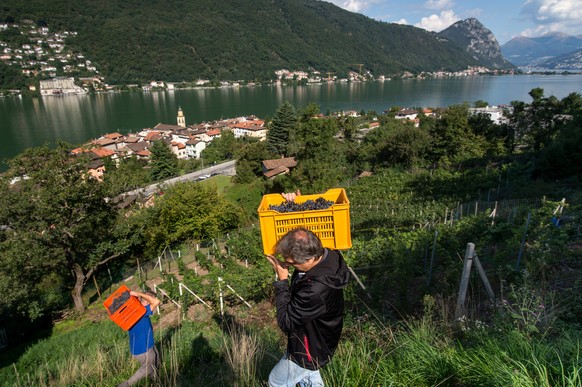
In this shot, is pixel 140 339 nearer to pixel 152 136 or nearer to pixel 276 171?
pixel 276 171

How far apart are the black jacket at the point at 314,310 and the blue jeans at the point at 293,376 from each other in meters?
0.05

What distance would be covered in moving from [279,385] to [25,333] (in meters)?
9.50

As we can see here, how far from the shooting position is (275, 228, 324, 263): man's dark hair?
1.75 metres

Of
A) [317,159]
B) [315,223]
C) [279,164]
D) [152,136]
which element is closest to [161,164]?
[279,164]

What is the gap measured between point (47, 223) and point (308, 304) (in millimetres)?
10183

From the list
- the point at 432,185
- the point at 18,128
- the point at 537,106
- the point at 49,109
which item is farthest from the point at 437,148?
the point at 49,109

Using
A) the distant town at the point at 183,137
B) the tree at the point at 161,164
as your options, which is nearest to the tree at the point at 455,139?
the distant town at the point at 183,137

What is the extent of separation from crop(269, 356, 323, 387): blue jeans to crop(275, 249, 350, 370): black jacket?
46 millimetres

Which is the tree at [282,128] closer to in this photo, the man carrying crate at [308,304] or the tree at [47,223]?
the tree at [47,223]

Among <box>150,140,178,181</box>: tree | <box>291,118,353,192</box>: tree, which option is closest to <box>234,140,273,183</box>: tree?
<box>291,118,353,192</box>: tree

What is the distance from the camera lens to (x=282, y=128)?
40.8 m

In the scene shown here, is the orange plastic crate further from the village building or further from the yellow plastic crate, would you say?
the village building

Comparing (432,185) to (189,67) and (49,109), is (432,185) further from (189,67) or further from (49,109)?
(189,67)

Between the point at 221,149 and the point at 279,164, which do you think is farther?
the point at 221,149
